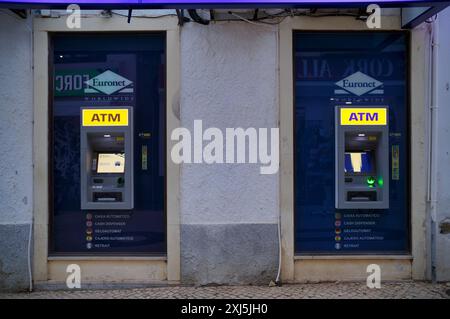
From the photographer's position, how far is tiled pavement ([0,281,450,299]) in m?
5.64

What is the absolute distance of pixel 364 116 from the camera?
20.0ft

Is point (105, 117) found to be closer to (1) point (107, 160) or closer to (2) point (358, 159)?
(1) point (107, 160)

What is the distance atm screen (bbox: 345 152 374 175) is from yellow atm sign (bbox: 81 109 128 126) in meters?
2.76

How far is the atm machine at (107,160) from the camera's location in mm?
5977

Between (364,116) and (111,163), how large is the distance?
3.13 metres

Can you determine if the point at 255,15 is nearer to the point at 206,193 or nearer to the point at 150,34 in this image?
the point at 150,34

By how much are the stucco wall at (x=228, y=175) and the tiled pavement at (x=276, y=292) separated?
8.4 inches

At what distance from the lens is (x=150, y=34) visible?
616 centimetres

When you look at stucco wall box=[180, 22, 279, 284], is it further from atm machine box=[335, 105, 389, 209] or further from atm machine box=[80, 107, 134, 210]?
atm machine box=[335, 105, 389, 209]

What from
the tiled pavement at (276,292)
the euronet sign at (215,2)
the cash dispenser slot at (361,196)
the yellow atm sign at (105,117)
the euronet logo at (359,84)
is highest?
the euronet sign at (215,2)

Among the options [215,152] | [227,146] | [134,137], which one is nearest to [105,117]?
[134,137]

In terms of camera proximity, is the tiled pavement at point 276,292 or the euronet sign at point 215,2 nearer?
the euronet sign at point 215,2

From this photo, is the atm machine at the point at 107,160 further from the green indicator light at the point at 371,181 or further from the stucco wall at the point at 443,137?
the stucco wall at the point at 443,137

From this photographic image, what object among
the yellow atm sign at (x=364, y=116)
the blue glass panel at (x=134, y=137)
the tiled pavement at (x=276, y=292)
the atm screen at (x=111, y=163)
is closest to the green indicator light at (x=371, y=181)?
the yellow atm sign at (x=364, y=116)
